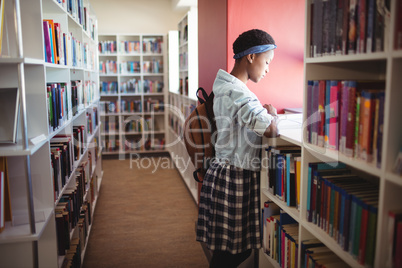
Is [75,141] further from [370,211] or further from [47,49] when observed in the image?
[370,211]

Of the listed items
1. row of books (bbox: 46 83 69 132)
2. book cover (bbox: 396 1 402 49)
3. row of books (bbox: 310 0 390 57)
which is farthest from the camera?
row of books (bbox: 46 83 69 132)

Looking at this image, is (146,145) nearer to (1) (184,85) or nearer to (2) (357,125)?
(1) (184,85)

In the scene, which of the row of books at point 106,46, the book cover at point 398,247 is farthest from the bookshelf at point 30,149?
the row of books at point 106,46

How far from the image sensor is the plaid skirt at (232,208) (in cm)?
177

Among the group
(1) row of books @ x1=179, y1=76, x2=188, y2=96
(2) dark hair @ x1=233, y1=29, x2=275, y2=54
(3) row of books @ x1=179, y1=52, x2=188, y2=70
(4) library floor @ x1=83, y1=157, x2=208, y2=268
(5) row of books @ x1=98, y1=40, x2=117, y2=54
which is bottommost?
(4) library floor @ x1=83, y1=157, x2=208, y2=268

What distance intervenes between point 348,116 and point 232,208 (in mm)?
803

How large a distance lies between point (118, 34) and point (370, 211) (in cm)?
576

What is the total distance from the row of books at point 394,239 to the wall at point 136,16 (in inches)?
227

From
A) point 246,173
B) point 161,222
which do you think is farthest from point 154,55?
point 246,173

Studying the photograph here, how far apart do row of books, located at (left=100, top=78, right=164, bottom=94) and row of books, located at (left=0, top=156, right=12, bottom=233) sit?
493 cm

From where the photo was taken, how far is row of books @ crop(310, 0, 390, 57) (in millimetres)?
1024

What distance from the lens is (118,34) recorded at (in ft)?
20.1

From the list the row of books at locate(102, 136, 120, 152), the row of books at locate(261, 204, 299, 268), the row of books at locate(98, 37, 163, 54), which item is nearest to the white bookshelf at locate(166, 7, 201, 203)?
the row of books at locate(98, 37, 163, 54)

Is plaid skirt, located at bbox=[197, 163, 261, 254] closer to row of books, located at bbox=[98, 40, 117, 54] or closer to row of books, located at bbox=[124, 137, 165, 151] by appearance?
row of books, located at bbox=[124, 137, 165, 151]
